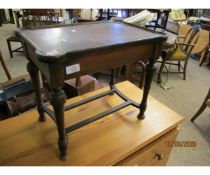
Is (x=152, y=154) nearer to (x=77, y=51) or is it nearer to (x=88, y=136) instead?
(x=88, y=136)

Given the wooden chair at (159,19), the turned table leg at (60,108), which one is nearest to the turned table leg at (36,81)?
the turned table leg at (60,108)

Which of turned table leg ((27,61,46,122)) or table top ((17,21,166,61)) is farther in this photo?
turned table leg ((27,61,46,122))

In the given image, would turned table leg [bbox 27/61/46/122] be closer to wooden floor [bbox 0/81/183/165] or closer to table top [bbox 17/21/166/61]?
wooden floor [bbox 0/81/183/165]

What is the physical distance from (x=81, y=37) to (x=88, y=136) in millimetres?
510

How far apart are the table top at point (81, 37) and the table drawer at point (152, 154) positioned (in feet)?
1.86

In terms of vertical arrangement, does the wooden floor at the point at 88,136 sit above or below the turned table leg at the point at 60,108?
below

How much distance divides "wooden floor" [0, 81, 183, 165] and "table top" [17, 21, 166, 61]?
49 centimetres

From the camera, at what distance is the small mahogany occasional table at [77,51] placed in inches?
24.8

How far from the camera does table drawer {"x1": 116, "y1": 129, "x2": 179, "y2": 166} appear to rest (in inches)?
36.7

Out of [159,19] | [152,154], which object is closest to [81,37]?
[152,154]

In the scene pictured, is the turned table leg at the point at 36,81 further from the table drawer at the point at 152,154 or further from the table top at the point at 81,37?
the table drawer at the point at 152,154

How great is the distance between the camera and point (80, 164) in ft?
2.69

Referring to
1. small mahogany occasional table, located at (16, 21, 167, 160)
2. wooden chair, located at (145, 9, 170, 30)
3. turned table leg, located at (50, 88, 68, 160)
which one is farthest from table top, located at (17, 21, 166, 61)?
Answer: wooden chair, located at (145, 9, 170, 30)

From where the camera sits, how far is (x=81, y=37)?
31.2 inches
